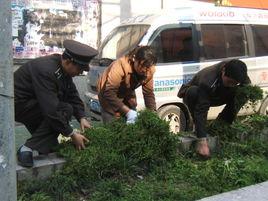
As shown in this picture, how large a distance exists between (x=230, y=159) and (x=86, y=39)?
24.9 feet

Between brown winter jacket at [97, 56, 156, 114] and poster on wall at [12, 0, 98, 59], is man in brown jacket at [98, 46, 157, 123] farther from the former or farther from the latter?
poster on wall at [12, 0, 98, 59]

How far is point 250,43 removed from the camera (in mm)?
8555

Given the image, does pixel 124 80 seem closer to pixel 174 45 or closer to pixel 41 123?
pixel 41 123

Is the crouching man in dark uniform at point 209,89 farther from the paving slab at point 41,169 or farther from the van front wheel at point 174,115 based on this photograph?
the van front wheel at point 174,115

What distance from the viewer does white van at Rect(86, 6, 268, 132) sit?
7711 millimetres

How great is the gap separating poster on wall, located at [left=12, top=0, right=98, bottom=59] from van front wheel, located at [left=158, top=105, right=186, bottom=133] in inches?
183

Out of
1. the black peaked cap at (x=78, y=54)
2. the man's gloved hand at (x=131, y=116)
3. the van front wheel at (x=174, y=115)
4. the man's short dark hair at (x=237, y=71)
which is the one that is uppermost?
the black peaked cap at (x=78, y=54)

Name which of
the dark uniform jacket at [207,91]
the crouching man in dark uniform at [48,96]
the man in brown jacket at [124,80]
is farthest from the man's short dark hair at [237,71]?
the crouching man in dark uniform at [48,96]

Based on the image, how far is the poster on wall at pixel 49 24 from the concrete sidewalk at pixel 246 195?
7.66m

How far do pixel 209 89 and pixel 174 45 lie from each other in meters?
2.87

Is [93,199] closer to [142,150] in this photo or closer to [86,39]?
[142,150]

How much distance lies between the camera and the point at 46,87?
13.6 ft

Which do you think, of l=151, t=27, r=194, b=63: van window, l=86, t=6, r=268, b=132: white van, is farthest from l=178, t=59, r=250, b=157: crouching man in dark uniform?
l=151, t=27, r=194, b=63: van window

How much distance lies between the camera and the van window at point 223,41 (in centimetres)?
813
